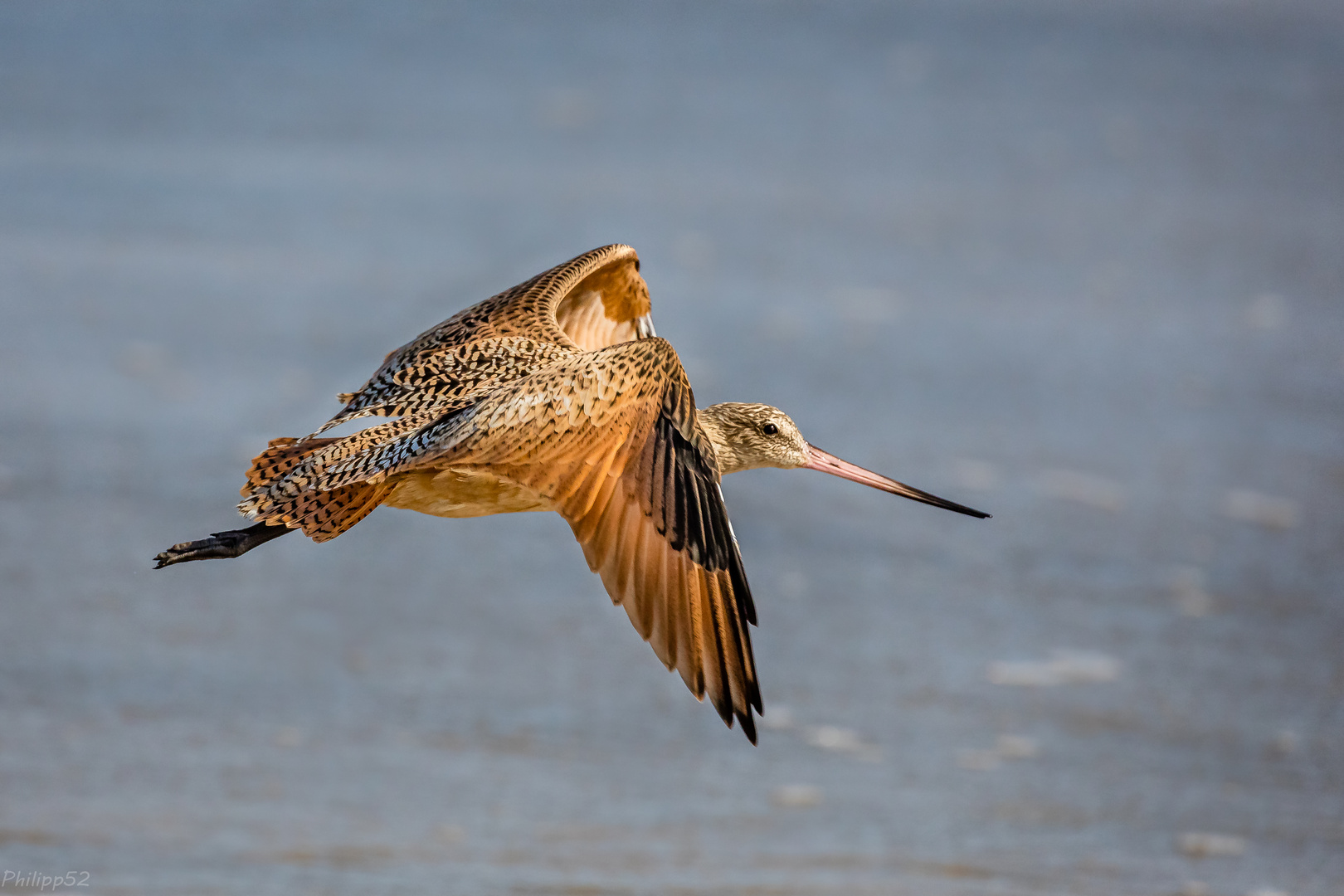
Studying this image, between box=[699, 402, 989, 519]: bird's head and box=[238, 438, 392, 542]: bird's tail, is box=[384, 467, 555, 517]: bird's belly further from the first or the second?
box=[699, 402, 989, 519]: bird's head

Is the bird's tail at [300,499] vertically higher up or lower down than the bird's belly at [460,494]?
lower down

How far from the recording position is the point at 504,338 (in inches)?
198

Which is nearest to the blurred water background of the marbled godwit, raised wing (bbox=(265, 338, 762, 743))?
the marbled godwit

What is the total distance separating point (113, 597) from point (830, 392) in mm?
3398

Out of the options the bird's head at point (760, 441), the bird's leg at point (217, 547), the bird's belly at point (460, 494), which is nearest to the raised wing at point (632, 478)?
the bird's belly at point (460, 494)

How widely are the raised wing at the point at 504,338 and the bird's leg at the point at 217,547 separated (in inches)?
13.1

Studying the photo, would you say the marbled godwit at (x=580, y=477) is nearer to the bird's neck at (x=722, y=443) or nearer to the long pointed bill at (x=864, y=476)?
the long pointed bill at (x=864, y=476)

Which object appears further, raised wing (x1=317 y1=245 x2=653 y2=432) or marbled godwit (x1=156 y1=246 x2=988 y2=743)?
raised wing (x1=317 y1=245 x2=653 y2=432)

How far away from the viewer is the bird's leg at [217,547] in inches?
183

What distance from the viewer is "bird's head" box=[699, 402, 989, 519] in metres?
5.21

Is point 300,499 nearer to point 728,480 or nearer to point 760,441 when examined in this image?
point 760,441

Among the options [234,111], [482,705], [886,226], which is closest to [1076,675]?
[482,705]

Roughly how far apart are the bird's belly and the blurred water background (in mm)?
1304

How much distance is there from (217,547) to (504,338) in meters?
0.92
